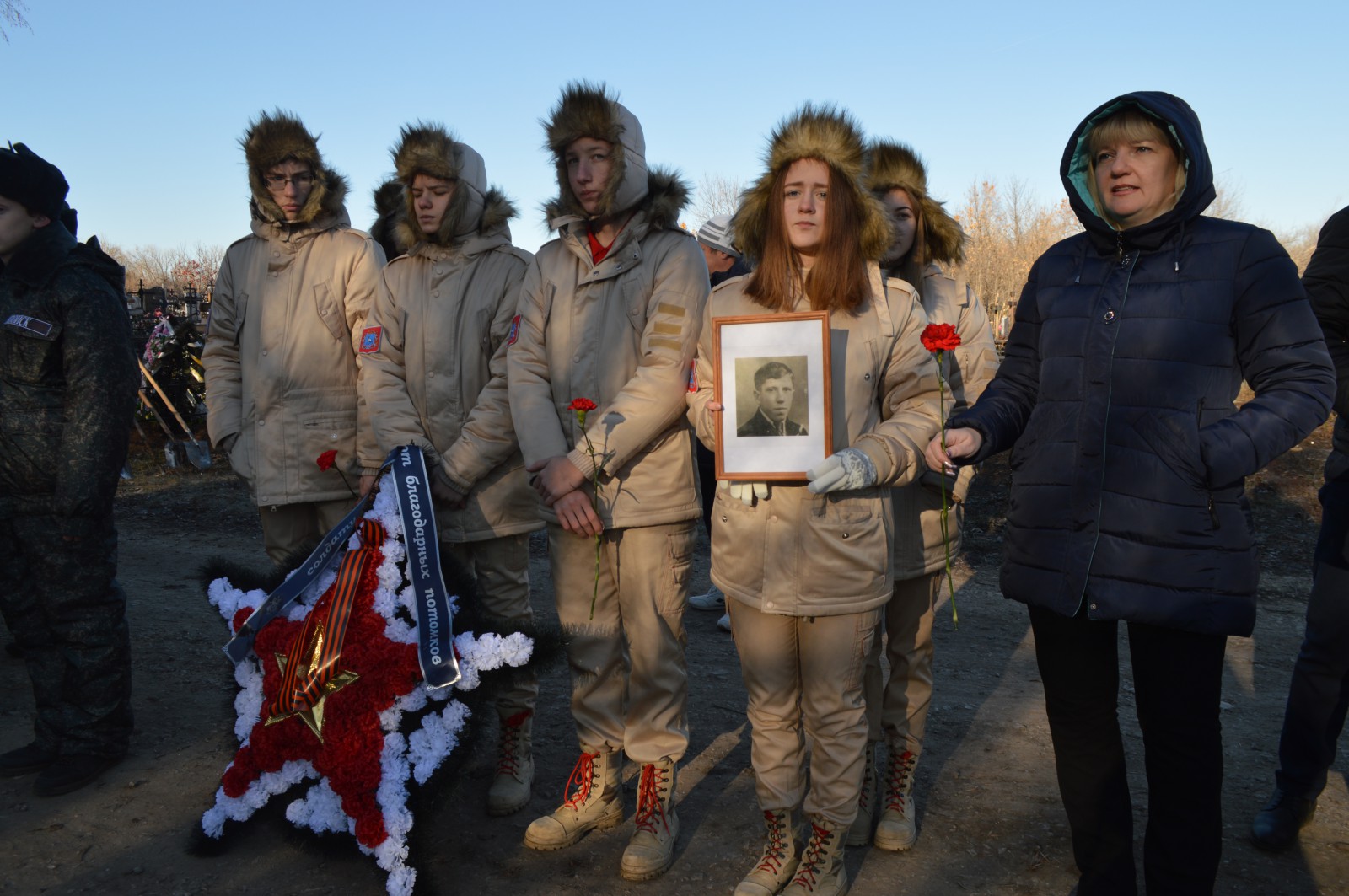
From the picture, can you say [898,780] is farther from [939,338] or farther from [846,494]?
[939,338]

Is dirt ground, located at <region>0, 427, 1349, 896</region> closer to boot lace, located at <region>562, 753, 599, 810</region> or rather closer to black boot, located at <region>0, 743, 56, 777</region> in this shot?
black boot, located at <region>0, 743, 56, 777</region>

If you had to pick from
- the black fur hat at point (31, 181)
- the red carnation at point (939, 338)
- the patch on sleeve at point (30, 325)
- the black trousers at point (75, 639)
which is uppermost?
the black fur hat at point (31, 181)

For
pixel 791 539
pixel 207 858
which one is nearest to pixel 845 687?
pixel 791 539

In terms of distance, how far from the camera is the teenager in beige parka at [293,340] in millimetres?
4082

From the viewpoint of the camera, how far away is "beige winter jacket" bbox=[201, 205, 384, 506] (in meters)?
4.07

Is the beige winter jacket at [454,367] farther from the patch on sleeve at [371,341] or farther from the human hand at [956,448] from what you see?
A: the human hand at [956,448]

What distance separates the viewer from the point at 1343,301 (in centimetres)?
335

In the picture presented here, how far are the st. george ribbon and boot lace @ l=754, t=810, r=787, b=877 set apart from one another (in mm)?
1132

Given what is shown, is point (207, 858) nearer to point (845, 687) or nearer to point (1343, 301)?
point (845, 687)

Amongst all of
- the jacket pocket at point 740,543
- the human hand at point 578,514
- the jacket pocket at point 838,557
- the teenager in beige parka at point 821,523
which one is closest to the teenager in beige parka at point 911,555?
the teenager in beige parka at point 821,523

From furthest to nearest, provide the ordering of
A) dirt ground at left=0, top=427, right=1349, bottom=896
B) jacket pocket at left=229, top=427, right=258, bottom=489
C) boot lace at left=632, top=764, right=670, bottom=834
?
1. jacket pocket at left=229, top=427, right=258, bottom=489
2. boot lace at left=632, top=764, right=670, bottom=834
3. dirt ground at left=0, top=427, right=1349, bottom=896

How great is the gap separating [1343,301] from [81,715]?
16.6 feet

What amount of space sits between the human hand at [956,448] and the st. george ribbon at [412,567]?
1.60 meters

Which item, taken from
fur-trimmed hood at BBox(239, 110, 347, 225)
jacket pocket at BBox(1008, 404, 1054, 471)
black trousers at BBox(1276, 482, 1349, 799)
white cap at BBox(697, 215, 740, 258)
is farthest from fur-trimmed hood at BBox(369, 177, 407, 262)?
black trousers at BBox(1276, 482, 1349, 799)
